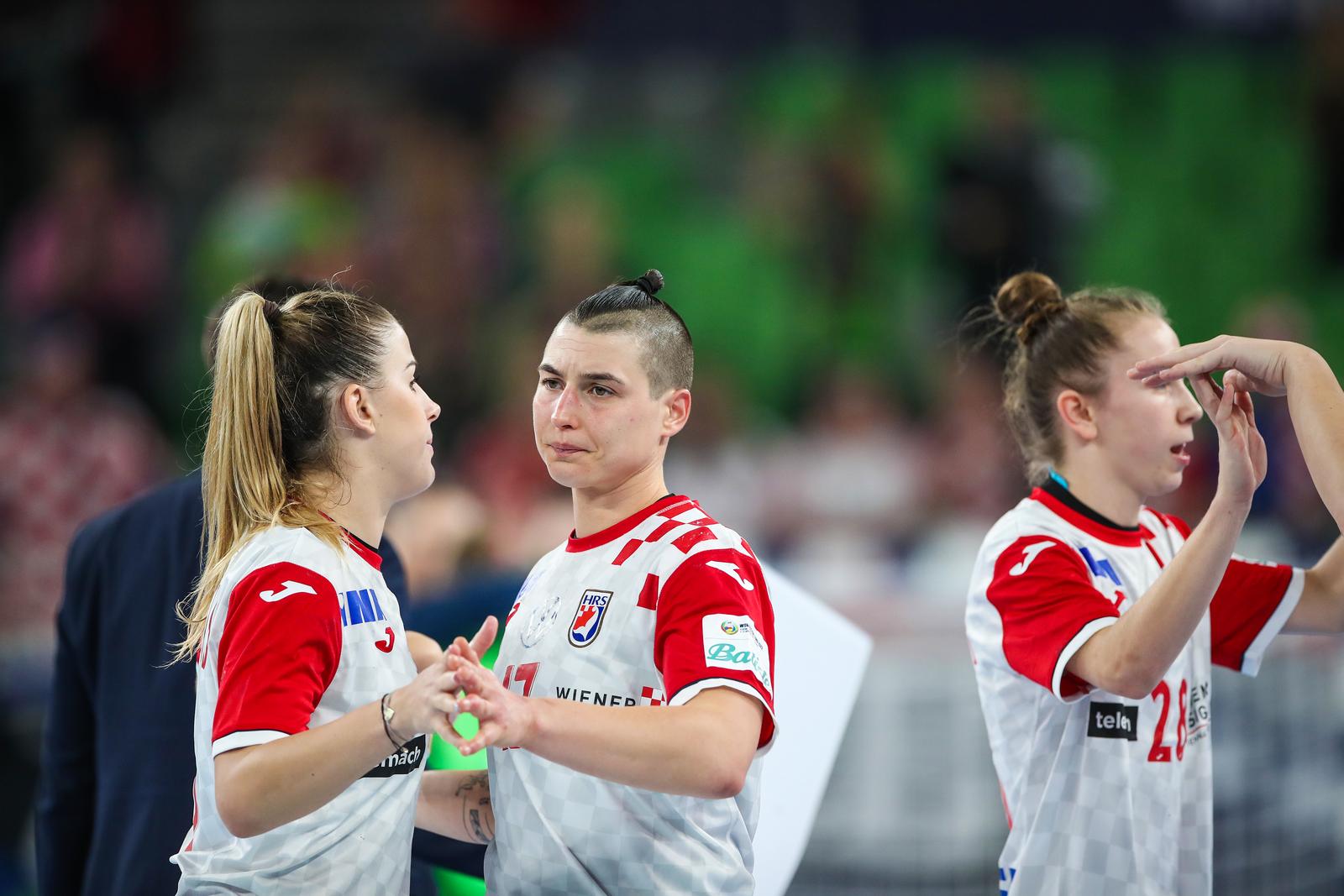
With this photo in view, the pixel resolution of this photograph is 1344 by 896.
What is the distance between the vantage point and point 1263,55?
35.3 ft

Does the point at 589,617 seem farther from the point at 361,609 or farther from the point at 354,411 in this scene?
the point at 354,411

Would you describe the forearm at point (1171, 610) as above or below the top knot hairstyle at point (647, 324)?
below

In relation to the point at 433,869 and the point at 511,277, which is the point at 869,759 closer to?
the point at 433,869

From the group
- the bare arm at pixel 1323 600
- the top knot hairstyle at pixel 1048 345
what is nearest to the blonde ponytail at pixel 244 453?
the top knot hairstyle at pixel 1048 345

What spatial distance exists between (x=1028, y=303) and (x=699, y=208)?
7950 millimetres

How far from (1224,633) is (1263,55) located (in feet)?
27.8

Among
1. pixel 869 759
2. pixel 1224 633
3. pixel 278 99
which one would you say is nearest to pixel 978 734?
pixel 869 759

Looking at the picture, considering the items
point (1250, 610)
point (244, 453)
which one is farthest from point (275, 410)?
point (1250, 610)

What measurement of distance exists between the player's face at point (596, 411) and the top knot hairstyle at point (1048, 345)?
108 centimetres

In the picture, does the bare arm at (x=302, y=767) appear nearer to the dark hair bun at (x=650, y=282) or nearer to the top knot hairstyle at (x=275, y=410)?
the top knot hairstyle at (x=275, y=410)

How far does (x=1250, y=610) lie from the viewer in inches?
143

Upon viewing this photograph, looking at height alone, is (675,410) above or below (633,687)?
above

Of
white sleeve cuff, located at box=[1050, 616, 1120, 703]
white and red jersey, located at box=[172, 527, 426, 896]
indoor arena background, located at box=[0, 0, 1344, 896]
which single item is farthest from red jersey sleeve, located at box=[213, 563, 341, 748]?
indoor arena background, located at box=[0, 0, 1344, 896]

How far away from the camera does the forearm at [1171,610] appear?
2967mm
